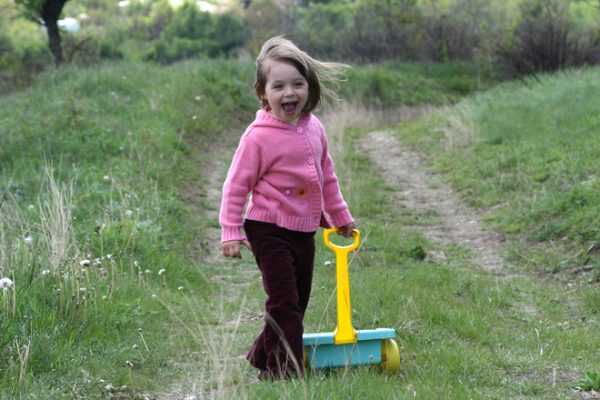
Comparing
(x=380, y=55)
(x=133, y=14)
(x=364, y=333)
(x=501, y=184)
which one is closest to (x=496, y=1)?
(x=380, y=55)

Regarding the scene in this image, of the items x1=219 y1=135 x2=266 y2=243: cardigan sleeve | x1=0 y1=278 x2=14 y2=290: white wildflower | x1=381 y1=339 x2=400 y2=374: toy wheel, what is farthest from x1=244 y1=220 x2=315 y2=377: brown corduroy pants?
x1=0 y1=278 x2=14 y2=290: white wildflower

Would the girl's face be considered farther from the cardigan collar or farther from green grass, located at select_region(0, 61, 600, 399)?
green grass, located at select_region(0, 61, 600, 399)

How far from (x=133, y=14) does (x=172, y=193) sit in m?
50.2

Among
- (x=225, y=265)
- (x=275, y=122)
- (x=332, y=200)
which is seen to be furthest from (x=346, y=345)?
(x=225, y=265)

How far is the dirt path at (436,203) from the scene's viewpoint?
868 cm

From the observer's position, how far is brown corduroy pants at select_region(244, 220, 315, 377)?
426 centimetres

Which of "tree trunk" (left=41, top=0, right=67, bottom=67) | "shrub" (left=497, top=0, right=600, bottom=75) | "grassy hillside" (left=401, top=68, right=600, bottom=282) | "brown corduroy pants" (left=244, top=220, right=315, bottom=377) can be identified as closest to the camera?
"brown corduroy pants" (left=244, top=220, right=315, bottom=377)

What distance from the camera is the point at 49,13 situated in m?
21.5

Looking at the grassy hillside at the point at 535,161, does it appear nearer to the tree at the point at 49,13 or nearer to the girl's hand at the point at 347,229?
the girl's hand at the point at 347,229

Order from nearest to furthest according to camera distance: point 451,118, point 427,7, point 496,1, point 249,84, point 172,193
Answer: point 172,193, point 451,118, point 249,84, point 427,7, point 496,1

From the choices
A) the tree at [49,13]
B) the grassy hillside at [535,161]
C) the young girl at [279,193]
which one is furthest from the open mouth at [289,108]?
the tree at [49,13]

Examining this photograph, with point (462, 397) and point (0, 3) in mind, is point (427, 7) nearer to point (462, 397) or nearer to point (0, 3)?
point (0, 3)

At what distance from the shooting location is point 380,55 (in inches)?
1170

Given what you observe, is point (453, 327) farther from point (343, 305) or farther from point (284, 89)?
point (284, 89)
